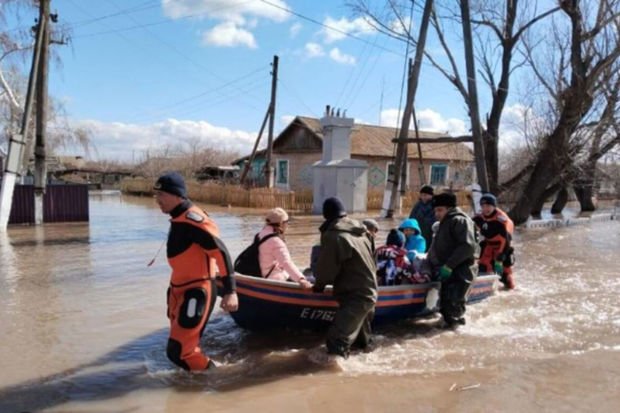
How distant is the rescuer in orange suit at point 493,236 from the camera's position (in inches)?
342

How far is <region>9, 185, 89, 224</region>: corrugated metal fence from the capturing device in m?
17.8

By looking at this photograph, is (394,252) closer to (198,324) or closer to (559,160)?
(198,324)

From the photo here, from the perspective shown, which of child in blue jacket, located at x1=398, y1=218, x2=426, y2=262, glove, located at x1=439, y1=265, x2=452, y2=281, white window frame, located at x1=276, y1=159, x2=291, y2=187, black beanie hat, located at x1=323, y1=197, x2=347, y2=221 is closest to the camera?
black beanie hat, located at x1=323, y1=197, x2=347, y2=221

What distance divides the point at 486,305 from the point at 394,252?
2.24 m

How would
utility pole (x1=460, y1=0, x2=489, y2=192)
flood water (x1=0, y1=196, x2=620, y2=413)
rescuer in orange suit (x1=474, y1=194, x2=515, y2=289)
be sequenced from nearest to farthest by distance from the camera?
1. flood water (x1=0, y1=196, x2=620, y2=413)
2. rescuer in orange suit (x1=474, y1=194, x2=515, y2=289)
3. utility pole (x1=460, y1=0, x2=489, y2=192)

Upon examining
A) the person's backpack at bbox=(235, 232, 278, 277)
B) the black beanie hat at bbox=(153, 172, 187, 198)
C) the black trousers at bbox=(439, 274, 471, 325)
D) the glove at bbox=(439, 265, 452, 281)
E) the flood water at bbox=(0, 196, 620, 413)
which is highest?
the black beanie hat at bbox=(153, 172, 187, 198)

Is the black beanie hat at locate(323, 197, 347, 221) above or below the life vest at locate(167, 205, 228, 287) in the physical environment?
above

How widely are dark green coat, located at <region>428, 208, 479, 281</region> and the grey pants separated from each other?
5.36 ft

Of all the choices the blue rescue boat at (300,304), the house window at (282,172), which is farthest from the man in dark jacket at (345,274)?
the house window at (282,172)

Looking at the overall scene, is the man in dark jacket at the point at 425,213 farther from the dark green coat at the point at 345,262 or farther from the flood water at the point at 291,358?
the dark green coat at the point at 345,262

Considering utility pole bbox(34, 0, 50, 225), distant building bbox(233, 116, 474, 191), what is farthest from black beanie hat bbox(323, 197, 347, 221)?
distant building bbox(233, 116, 474, 191)

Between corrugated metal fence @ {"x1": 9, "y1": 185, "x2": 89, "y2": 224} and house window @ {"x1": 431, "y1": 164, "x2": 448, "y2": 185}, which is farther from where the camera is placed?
house window @ {"x1": 431, "y1": 164, "x2": 448, "y2": 185}

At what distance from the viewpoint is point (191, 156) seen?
206 ft

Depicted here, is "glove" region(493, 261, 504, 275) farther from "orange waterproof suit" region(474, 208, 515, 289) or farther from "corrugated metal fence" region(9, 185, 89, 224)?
"corrugated metal fence" region(9, 185, 89, 224)
